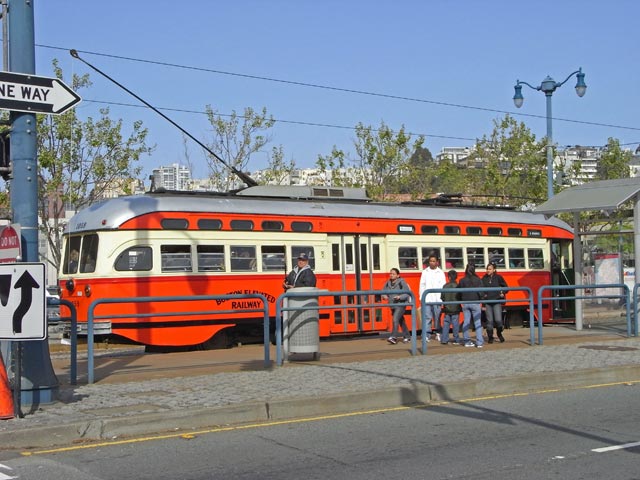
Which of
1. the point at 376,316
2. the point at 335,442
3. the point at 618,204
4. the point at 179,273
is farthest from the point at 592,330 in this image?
the point at 335,442

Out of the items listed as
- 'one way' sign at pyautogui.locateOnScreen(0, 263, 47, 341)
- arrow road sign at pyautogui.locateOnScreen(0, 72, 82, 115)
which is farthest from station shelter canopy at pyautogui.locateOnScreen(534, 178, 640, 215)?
'one way' sign at pyautogui.locateOnScreen(0, 263, 47, 341)

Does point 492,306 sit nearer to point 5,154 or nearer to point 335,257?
point 335,257

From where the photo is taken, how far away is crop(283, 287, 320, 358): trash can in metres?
13.4

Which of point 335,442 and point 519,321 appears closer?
point 335,442

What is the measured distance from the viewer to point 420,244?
2078 centimetres

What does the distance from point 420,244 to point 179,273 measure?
21.1 ft

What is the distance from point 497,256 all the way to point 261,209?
7233 millimetres

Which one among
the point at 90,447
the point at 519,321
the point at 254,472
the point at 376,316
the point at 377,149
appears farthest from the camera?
the point at 377,149

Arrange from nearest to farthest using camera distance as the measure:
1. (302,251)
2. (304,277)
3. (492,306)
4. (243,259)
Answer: (304,277) < (492,306) < (243,259) < (302,251)

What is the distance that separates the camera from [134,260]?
54.4 feet

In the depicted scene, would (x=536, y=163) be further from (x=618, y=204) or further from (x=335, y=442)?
(x=335, y=442)

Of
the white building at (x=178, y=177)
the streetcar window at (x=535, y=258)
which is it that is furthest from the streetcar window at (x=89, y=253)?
the white building at (x=178, y=177)

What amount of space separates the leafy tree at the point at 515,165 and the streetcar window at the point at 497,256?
16.7 metres

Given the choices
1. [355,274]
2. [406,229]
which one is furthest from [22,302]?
[406,229]
